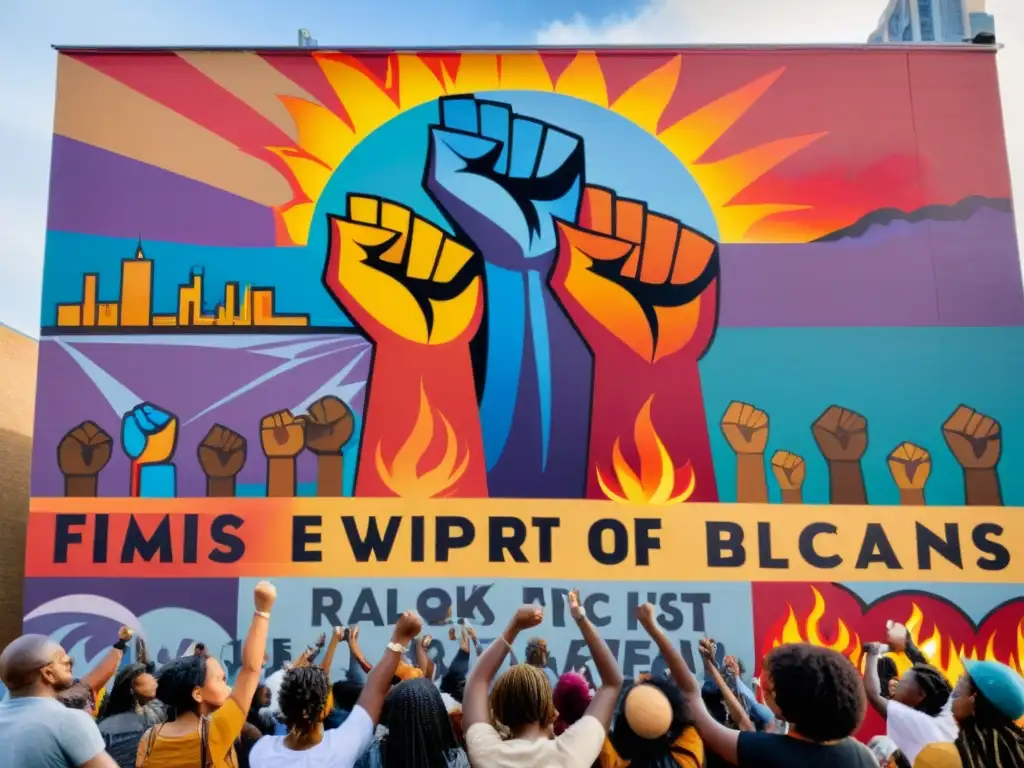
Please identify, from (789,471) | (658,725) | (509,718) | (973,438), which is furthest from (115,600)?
(973,438)

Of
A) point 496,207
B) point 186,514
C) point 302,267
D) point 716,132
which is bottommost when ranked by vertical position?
point 186,514

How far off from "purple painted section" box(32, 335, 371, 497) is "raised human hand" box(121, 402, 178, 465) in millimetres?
58

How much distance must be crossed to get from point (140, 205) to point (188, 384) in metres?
1.73

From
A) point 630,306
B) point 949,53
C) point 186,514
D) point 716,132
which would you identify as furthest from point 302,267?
point 949,53

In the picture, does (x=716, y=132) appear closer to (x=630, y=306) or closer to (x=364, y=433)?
(x=630, y=306)

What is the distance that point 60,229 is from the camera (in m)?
8.52

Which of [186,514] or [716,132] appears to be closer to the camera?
[186,514]

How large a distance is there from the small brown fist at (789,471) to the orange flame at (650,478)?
709 millimetres

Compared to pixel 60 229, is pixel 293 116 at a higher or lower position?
higher

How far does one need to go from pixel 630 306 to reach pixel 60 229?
5.14 m

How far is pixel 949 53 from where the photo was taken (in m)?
8.88

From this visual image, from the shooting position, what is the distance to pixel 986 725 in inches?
116

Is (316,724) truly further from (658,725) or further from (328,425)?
(328,425)

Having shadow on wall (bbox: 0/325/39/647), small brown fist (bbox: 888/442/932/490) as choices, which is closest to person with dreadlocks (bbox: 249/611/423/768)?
small brown fist (bbox: 888/442/932/490)
